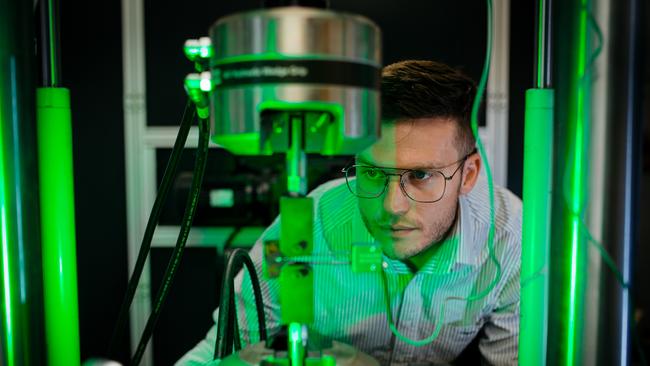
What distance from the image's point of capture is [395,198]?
1101 mm

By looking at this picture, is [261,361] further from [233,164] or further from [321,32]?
[233,164]

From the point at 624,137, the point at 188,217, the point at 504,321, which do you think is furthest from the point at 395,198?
the point at 624,137

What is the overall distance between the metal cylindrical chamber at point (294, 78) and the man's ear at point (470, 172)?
84cm

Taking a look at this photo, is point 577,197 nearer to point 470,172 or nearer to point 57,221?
point 57,221

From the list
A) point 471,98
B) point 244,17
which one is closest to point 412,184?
point 471,98

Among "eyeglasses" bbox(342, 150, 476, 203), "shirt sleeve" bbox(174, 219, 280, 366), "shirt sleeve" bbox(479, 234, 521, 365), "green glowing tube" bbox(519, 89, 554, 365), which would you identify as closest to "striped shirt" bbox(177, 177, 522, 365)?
"shirt sleeve" bbox(479, 234, 521, 365)

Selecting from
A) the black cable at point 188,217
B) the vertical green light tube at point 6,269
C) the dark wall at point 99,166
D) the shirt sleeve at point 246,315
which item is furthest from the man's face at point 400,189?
the dark wall at point 99,166

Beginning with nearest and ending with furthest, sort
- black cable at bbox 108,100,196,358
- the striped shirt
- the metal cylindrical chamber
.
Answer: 1. the metal cylindrical chamber
2. black cable at bbox 108,100,196,358
3. the striped shirt

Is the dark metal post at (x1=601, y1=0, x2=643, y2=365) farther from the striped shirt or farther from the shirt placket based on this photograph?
the shirt placket

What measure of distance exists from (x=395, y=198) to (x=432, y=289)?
352 mm

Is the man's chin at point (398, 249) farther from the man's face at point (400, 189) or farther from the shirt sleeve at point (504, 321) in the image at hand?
the shirt sleeve at point (504, 321)

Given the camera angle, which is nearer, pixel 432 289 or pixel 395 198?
pixel 395 198

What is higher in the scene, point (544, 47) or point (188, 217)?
point (544, 47)

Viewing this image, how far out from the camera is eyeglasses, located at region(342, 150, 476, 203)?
1085 mm
